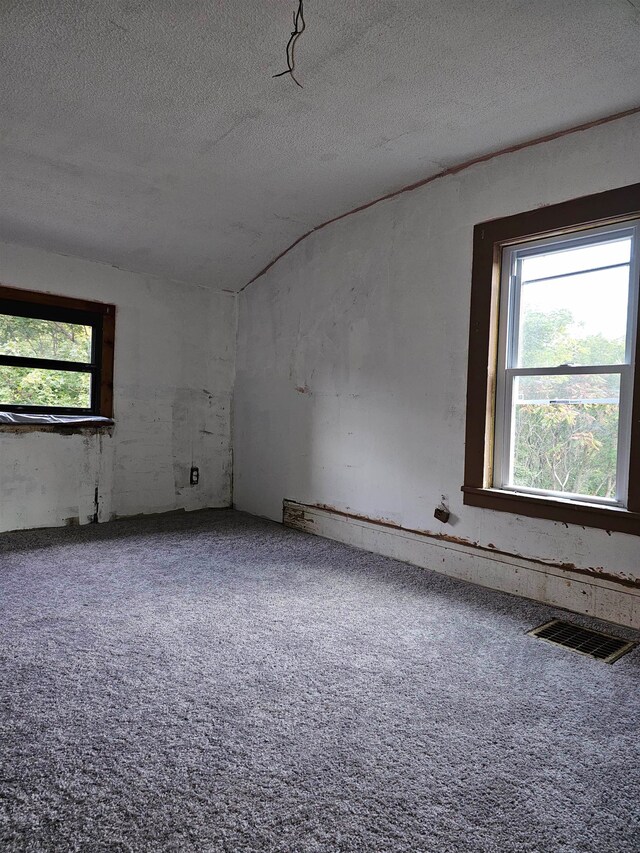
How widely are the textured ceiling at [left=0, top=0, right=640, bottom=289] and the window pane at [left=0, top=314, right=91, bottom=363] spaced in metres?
0.67

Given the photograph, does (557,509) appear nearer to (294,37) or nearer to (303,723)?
(303,723)

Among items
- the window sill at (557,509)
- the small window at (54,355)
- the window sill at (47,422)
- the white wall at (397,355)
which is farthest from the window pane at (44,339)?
the window sill at (557,509)

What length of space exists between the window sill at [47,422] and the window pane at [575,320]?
3365 millimetres

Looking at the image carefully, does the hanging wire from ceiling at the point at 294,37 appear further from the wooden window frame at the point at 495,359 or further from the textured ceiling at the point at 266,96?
the wooden window frame at the point at 495,359

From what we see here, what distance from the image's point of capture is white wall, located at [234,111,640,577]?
284cm

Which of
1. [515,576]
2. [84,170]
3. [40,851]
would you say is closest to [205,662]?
[40,851]

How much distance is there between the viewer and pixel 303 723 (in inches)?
66.6

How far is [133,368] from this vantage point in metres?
4.68

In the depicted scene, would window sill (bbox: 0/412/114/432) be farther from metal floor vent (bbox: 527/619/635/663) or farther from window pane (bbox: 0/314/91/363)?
metal floor vent (bbox: 527/619/635/663)

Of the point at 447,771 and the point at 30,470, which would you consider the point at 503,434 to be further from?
the point at 30,470

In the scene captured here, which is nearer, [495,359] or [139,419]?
[495,359]

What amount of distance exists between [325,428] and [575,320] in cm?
203

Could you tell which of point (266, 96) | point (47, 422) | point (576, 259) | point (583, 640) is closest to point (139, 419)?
point (47, 422)

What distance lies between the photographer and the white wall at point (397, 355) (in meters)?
2.84
